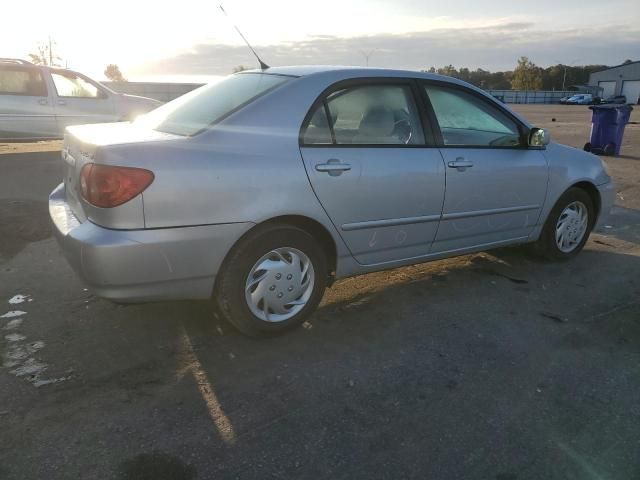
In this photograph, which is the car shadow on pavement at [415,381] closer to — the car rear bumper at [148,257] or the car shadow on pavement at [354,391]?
the car shadow on pavement at [354,391]

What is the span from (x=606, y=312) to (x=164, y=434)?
3.14 meters

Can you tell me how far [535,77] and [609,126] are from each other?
98.9m

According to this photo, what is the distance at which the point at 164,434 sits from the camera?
2461mm

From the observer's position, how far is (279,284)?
10.8 ft

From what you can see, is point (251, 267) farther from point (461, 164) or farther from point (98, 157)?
point (461, 164)

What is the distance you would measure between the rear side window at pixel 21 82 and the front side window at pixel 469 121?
8.66m

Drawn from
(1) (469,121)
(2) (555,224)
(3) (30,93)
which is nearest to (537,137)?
(1) (469,121)

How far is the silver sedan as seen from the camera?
2809 millimetres

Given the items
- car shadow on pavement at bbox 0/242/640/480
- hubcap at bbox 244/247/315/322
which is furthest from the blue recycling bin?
hubcap at bbox 244/247/315/322

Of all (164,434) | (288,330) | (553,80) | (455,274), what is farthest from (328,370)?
(553,80)

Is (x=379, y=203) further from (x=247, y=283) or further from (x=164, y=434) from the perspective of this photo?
(x=164, y=434)

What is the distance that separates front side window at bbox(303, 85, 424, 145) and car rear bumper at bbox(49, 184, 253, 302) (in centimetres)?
A: 81

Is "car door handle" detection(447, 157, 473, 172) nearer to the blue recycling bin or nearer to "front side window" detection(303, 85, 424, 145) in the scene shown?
"front side window" detection(303, 85, 424, 145)

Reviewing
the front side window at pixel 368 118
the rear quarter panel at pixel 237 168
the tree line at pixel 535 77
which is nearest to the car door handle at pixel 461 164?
the front side window at pixel 368 118
